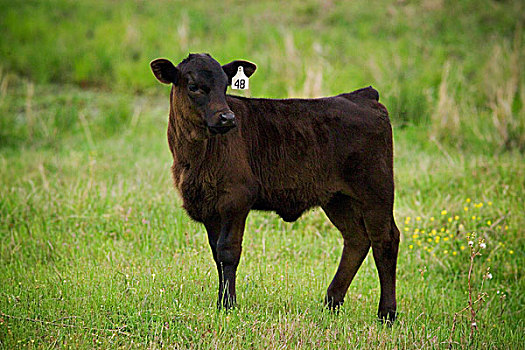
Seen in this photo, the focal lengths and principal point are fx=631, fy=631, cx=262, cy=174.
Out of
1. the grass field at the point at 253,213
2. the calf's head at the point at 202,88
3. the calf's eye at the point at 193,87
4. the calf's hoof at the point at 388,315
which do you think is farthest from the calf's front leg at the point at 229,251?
the calf's hoof at the point at 388,315

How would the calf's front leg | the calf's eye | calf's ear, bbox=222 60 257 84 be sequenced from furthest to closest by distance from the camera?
calf's ear, bbox=222 60 257 84 < the calf's front leg < the calf's eye

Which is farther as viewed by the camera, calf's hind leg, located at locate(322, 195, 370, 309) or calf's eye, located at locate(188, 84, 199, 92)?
calf's hind leg, located at locate(322, 195, 370, 309)

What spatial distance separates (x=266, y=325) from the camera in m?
5.12

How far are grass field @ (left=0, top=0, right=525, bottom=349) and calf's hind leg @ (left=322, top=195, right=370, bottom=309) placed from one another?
0.22 meters

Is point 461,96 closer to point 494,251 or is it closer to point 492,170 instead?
point 492,170

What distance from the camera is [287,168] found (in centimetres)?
552

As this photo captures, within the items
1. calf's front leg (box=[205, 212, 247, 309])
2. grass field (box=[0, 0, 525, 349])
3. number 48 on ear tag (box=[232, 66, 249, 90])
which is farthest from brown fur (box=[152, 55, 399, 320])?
grass field (box=[0, 0, 525, 349])

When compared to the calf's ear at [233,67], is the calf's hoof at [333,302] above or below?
below

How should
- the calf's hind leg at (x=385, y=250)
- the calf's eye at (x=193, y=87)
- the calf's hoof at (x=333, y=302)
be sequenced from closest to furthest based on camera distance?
the calf's eye at (x=193, y=87), the calf's hind leg at (x=385, y=250), the calf's hoof at (x=333, y=302)

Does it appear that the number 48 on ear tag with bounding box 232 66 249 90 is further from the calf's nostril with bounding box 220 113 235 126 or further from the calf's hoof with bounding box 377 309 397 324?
the calf's hoof with bounding box 377 309 397 324

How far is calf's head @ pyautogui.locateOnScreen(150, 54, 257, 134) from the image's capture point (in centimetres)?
486

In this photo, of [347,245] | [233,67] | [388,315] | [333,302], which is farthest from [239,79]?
[388,315]

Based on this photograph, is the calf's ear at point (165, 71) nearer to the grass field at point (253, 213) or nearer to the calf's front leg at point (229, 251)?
the calf's front leg at point (229, 251)

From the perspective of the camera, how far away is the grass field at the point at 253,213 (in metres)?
5.26
